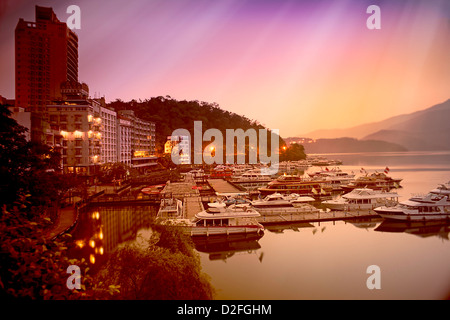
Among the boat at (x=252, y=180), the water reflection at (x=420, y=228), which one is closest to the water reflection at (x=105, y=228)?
the boat at (x=252, y=180)

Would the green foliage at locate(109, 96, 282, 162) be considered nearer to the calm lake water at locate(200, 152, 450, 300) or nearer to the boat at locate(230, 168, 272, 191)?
the boat at locate(230, 168, 272, 191)

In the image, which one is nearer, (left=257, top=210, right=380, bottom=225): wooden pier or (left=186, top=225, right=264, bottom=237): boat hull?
(left=186, top=225, right=264, bottom=237): boat hull

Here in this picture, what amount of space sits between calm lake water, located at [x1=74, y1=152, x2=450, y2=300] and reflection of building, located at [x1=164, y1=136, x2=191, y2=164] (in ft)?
115

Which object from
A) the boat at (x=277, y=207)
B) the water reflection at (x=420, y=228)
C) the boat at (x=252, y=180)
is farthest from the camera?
the boat at (x=252, y=180)

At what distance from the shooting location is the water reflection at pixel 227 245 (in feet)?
43.7

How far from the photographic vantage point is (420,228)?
55.5ft

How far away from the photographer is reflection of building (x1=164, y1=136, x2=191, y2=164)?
54.2 m

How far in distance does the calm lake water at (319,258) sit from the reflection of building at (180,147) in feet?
115

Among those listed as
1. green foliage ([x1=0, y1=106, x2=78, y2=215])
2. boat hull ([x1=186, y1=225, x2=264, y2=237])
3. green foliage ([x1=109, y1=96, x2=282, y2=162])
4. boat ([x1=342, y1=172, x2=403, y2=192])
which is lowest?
boat hull ([x1=186, y1=225, x2=264, y2=237])

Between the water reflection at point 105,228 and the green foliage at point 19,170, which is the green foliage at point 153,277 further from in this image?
the water reflection at point 105,228

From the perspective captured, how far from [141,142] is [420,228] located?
4241 centimetres

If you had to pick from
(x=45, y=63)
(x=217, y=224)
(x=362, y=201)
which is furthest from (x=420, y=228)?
(x=45, y=63)

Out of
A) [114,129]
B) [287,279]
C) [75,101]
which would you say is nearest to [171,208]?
[287,279]

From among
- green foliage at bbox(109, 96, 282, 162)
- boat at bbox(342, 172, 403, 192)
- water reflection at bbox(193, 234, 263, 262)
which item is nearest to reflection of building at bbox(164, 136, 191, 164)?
green foliage at bbox(109, 96, 282, 162)
